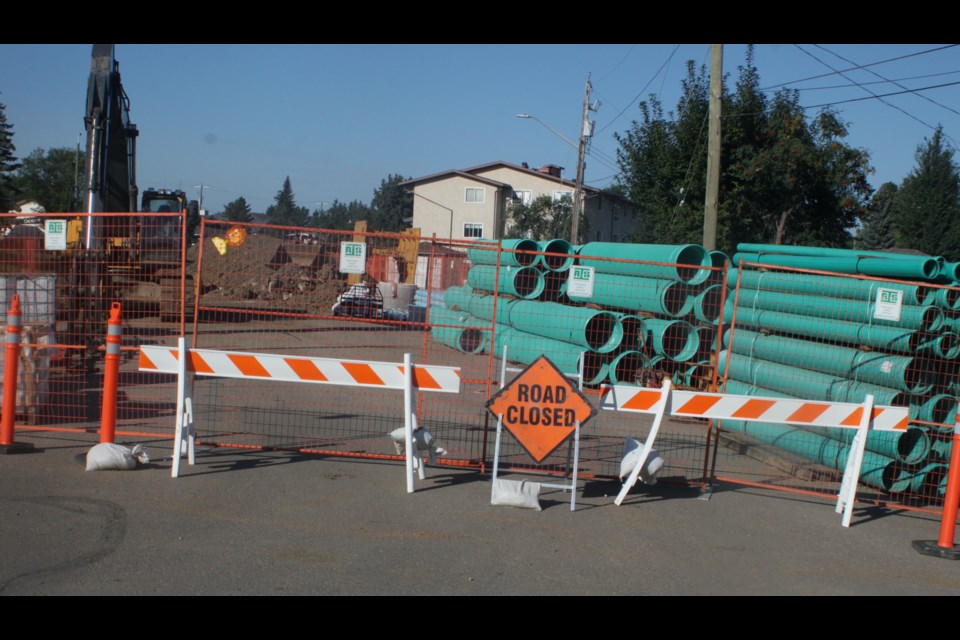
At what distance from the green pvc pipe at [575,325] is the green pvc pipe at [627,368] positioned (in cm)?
35

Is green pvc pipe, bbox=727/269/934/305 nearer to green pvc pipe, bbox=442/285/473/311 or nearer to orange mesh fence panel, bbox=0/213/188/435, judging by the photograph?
green pvc pipe, bbox=442/285/473/311

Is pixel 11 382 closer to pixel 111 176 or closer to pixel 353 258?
pixel 353 258

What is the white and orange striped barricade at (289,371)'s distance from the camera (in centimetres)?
735

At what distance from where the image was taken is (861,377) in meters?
9.41

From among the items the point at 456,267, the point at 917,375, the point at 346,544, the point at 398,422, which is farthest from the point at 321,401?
the point at 917,375

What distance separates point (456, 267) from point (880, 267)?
530 centimetres

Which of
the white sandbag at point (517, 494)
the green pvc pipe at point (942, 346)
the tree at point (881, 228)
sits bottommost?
the white sandbag at point (517, 494)

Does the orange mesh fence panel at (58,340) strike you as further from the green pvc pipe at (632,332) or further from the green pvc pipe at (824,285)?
the green pvc pipe at (824,285)

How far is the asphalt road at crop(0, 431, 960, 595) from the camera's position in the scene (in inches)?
206

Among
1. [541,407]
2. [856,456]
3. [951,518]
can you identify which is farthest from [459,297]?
[951,518]

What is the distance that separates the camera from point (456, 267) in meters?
10.4

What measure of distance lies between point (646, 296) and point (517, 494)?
262 inches

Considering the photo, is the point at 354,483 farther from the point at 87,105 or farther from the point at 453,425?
the point at 87,105

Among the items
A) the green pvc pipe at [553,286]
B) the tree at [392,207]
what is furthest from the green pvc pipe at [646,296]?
the tree at [392,207]
